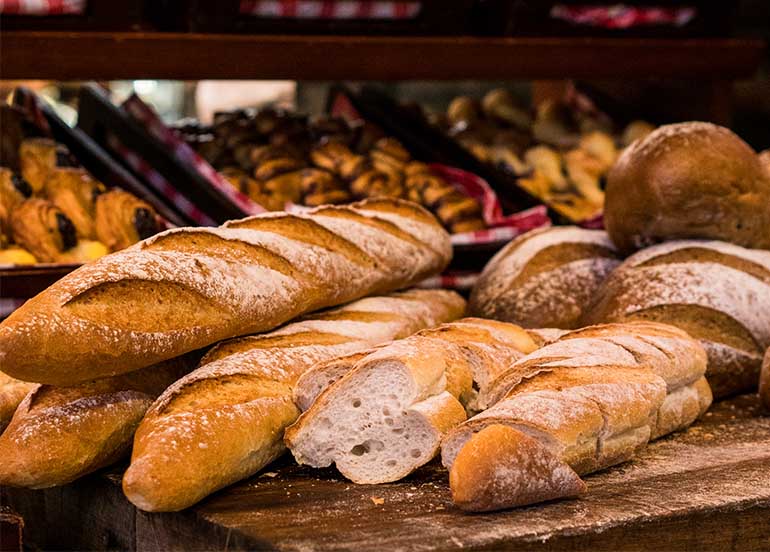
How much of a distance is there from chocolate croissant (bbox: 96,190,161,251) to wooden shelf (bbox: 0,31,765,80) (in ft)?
1.05

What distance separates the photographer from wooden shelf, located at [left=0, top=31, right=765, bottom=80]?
10.1 ft

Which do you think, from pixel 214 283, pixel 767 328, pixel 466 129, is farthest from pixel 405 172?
pixel 214 283

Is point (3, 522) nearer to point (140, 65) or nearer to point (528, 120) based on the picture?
point (140, 65)

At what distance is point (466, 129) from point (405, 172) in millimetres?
643

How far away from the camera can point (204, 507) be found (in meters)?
1.88

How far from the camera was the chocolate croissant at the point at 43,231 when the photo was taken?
9.93 feet

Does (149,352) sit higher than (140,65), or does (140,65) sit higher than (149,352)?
(140,65)

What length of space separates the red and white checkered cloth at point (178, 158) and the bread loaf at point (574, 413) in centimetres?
121

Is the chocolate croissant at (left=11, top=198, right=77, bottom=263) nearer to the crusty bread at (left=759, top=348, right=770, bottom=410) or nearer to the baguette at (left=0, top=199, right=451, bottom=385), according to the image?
the baguette at (left=0, top=199, right=451, bottom=385)

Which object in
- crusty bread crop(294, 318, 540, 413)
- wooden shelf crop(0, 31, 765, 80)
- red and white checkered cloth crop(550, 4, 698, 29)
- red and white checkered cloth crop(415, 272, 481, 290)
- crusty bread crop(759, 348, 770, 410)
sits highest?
red and white checkered cloth crop(550, 4, 698, 29)

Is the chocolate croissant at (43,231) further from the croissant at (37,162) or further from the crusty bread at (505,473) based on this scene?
the crusty bread at (505,473)

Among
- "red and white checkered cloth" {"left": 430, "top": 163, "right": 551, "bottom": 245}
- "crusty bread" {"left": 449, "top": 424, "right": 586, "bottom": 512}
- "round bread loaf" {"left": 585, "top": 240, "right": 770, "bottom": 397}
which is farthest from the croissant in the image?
"crusty bread" {"left": 449, "top": 424, "right": 586, "bottom": 512}

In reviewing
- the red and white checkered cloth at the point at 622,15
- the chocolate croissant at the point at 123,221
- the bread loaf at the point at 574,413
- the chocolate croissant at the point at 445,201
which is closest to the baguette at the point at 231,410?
the bread loaf at the point at 574,413


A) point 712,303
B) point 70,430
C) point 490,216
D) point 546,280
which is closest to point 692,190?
point 712,303
